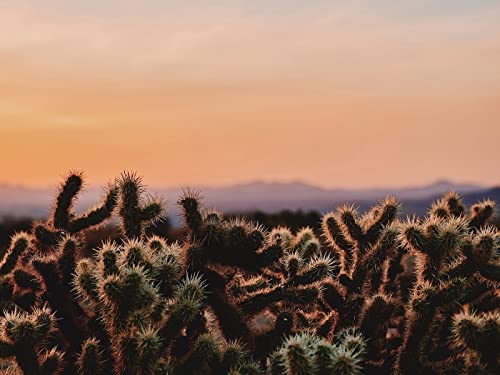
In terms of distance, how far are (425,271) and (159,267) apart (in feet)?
4.61

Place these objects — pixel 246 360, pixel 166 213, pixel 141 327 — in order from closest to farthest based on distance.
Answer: pixel 141 327 → pixel 246 360 → pixel 166 213

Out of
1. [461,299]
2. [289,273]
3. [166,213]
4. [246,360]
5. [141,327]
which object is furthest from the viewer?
[166,213]

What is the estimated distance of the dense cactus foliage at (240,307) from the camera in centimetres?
341

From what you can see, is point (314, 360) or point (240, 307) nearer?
point (314, 360)

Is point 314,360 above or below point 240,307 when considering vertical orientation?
below

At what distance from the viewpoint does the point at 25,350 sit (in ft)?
11.9

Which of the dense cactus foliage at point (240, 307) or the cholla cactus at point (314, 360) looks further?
the dense cactus foliage at point (240, 307)

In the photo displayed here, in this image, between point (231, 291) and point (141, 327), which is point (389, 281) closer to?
point (231, 291)

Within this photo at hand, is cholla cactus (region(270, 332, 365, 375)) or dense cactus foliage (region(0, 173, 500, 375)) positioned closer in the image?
cholla cactus (region(270, 332, 365, 375))

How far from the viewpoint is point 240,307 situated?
155 inches

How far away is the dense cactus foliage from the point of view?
341cm

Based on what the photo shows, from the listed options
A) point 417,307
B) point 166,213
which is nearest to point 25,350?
point 166,213

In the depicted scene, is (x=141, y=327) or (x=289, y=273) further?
(x=289, y=273)

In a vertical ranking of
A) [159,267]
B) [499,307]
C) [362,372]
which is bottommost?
[362,372]
